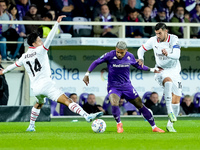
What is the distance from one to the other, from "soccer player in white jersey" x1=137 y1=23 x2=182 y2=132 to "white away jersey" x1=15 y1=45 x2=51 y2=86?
212cm

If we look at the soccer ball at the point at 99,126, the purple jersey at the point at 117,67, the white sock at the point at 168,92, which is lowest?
the soccer ball at the point at 99,126

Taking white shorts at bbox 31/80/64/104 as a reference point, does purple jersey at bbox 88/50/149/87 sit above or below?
above

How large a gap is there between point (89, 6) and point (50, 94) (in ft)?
29.7

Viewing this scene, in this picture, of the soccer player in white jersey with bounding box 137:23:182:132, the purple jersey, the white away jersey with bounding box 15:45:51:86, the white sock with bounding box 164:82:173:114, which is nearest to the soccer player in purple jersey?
the purple jersey

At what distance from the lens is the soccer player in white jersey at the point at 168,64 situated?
12.0 m

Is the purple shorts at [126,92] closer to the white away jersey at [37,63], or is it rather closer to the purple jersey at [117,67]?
the purple jersey at [117,67]

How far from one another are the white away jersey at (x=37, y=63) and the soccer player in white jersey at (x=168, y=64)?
6.96 feet

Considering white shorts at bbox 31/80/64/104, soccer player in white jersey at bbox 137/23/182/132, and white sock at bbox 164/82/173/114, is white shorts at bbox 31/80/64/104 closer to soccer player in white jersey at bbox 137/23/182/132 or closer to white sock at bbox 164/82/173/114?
soccer player in white jersey at bbox 137/23/182/132

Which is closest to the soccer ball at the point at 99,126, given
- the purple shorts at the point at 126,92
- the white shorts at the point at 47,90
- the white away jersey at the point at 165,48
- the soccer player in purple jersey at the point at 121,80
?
the soccer player in purple jersey at the point at 121,80

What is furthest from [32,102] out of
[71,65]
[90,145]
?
[90,145]

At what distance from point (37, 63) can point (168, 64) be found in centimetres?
310

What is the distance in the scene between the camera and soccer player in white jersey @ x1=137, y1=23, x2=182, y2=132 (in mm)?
11969

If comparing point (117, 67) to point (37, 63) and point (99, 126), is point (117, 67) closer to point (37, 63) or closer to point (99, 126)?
point (99, 126)

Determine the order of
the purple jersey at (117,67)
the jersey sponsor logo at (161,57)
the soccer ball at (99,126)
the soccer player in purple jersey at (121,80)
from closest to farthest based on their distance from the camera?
the soccer ball at (99,126) → the soccer player in purple jersey at (121,80) → the purple jersey at (117,67) → the jersey sponsor logo at (161,57)
